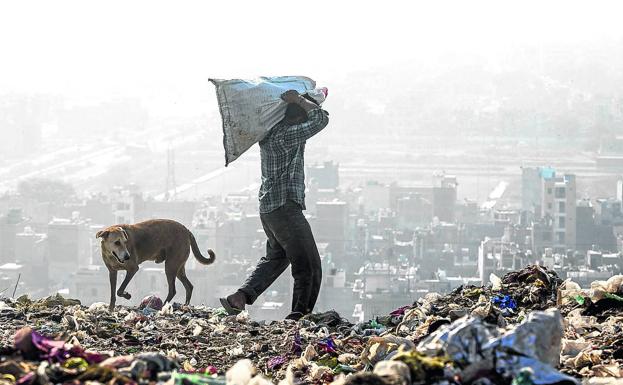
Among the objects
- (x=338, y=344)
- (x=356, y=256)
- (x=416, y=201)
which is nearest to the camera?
(x=338, y=344)

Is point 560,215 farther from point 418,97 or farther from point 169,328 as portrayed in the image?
point 169,328

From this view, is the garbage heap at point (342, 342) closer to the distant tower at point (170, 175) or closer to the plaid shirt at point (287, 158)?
the plaid shirt at point (287, 158)

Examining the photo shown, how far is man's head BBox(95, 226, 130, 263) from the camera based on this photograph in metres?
7.38

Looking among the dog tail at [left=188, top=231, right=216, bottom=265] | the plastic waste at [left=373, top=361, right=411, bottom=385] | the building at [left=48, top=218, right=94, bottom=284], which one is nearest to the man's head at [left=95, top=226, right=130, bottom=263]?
the dog tail at [left=188, top=231, right=216, bottom=265]

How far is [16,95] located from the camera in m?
70.6

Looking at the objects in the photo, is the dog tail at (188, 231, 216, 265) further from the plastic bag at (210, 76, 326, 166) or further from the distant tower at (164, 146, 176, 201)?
the distant tower at (164, 146, 176, 201)

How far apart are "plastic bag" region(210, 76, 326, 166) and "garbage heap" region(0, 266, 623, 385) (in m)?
1.00

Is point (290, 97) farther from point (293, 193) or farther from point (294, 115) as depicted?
point (293, 193)

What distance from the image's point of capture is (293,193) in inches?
272

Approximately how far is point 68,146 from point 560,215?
37.3 meters

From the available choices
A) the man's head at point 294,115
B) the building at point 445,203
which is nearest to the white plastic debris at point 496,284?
the man's head at point 294,115

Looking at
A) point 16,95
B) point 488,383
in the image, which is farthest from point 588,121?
point 488,383

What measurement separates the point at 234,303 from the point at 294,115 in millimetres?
1125

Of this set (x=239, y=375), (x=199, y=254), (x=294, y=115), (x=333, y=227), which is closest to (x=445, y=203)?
(x=333, y=227)
